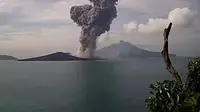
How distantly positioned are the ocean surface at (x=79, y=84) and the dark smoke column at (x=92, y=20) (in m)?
0.20

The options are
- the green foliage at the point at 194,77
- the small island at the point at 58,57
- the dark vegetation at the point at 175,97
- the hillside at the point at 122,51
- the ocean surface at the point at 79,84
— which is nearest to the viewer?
the dark vegetation at the point at 175,97

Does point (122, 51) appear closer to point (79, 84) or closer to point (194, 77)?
point (79, 84)

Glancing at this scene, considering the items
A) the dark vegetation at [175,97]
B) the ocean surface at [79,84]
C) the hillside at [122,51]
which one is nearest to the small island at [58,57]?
the ocean surface at [79,84]

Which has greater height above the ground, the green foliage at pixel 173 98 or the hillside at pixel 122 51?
the hillside at pixel 122 51

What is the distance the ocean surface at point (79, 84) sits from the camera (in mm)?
4504

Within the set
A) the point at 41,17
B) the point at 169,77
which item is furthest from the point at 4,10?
the point at 169,77

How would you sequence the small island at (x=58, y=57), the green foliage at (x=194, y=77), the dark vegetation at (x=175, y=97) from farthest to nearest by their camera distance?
the small island at (x=58, y=57) < the green foliage at (x=194, y=77) < the dark vegetation at (x=175, y=97)

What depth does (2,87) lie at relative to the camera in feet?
14.8

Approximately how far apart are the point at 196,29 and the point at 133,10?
2.73ft

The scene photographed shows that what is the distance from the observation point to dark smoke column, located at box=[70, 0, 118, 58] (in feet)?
15.0

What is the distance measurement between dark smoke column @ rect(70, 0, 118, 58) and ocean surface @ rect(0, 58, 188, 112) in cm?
20

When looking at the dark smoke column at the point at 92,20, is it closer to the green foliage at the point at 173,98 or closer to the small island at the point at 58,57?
the small island at the point at 58,57

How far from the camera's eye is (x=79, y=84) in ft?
15.5

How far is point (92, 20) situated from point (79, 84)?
0.79m
